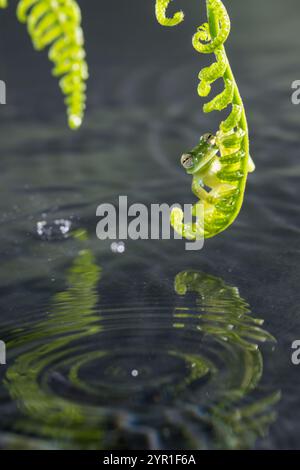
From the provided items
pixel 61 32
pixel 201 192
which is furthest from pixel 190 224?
pixel 61 32

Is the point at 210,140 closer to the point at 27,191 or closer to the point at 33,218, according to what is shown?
the point at 33,218

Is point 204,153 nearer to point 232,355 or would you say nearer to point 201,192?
point 201,192

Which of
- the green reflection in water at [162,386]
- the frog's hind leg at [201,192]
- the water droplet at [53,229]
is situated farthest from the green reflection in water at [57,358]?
the frog's hind leg at [201,192]

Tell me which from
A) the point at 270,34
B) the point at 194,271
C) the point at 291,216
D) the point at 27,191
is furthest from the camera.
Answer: the point at 270,34

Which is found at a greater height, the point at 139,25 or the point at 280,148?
the point at 139,25

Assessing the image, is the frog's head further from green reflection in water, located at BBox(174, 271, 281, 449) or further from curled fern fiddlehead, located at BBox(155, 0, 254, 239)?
green reflection in water, located at BBox(174, 271, 281, 449)

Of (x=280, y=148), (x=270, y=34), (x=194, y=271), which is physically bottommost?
(x=194, y=271)

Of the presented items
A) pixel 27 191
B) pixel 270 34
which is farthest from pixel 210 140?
pixel 270 34
